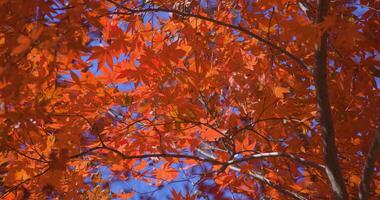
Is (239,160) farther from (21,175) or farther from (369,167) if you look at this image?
(21,175)

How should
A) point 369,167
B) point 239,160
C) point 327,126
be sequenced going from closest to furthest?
1. point 369,167
2. point 327,126
3. point 239,160

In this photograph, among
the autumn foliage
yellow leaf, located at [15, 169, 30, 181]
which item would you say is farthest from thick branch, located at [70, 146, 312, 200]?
yellow leaf, located at [15, 169, 30, 181]

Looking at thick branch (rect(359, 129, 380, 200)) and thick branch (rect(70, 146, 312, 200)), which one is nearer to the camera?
thick branch (rect(359, 129, 380, 200))

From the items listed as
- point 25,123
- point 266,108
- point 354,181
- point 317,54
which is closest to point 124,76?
point 25,123

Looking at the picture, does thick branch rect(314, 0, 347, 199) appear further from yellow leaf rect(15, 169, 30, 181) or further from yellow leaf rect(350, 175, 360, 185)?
yellow leaf rect(15, 169, 30, 181)

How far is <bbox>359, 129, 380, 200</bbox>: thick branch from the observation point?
1974 mm

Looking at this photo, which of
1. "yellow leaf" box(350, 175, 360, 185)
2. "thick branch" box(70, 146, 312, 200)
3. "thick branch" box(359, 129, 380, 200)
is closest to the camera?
"thick branch" box(359, 129, 380, 200)

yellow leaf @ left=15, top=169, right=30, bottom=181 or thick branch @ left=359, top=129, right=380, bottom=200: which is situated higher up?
yellow leaf @ left=15, top=169, right=30, bottom=181

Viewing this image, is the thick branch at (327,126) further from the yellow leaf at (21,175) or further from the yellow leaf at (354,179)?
the yellow leaf at (21,175)

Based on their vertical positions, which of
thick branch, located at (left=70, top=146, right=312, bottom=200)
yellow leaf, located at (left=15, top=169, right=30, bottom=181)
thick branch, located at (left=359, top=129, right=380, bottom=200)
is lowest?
thick branch, located at (left=359, top=129, right=380, bottom=200)

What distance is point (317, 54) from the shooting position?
2.06 metres

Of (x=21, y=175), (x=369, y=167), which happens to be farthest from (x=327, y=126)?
(x=21, y=175)

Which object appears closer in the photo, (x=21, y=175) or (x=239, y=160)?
(x=239, y=160)

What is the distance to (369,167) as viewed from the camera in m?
2.02
